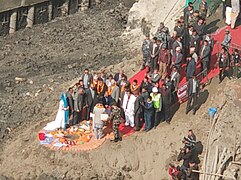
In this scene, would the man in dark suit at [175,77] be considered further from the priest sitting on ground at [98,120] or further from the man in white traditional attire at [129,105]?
the priest sitting on ground at [98,120]

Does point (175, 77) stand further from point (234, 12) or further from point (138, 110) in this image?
point (234, 12)

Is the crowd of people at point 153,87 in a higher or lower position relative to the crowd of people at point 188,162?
higher

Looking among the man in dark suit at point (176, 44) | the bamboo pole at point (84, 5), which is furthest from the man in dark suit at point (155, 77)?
the bamboo pole at point (84, 5)

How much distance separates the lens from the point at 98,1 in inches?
1720

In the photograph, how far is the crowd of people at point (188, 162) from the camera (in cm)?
2331

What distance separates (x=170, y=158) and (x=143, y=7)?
1519 centimetres

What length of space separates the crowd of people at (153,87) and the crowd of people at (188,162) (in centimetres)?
209

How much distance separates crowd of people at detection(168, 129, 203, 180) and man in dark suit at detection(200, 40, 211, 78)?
3.99 meters

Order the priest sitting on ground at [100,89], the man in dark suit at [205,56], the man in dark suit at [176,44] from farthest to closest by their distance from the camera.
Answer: the man in dark suit at [176,44]
the man in dark suit at [205,56]
the priest sitting on ground at [100,89]

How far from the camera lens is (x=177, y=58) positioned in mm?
27359

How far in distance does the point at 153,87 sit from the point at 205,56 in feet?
9.63

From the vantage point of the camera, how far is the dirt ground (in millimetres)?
25734

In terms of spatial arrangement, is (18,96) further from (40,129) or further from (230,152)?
(230,152)

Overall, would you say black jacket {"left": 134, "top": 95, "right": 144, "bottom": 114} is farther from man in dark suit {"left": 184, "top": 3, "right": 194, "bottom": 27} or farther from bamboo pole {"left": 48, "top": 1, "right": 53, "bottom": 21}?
bamboo pole {"left": 48, "top": 1, "right": 53, "bottom": 21}
